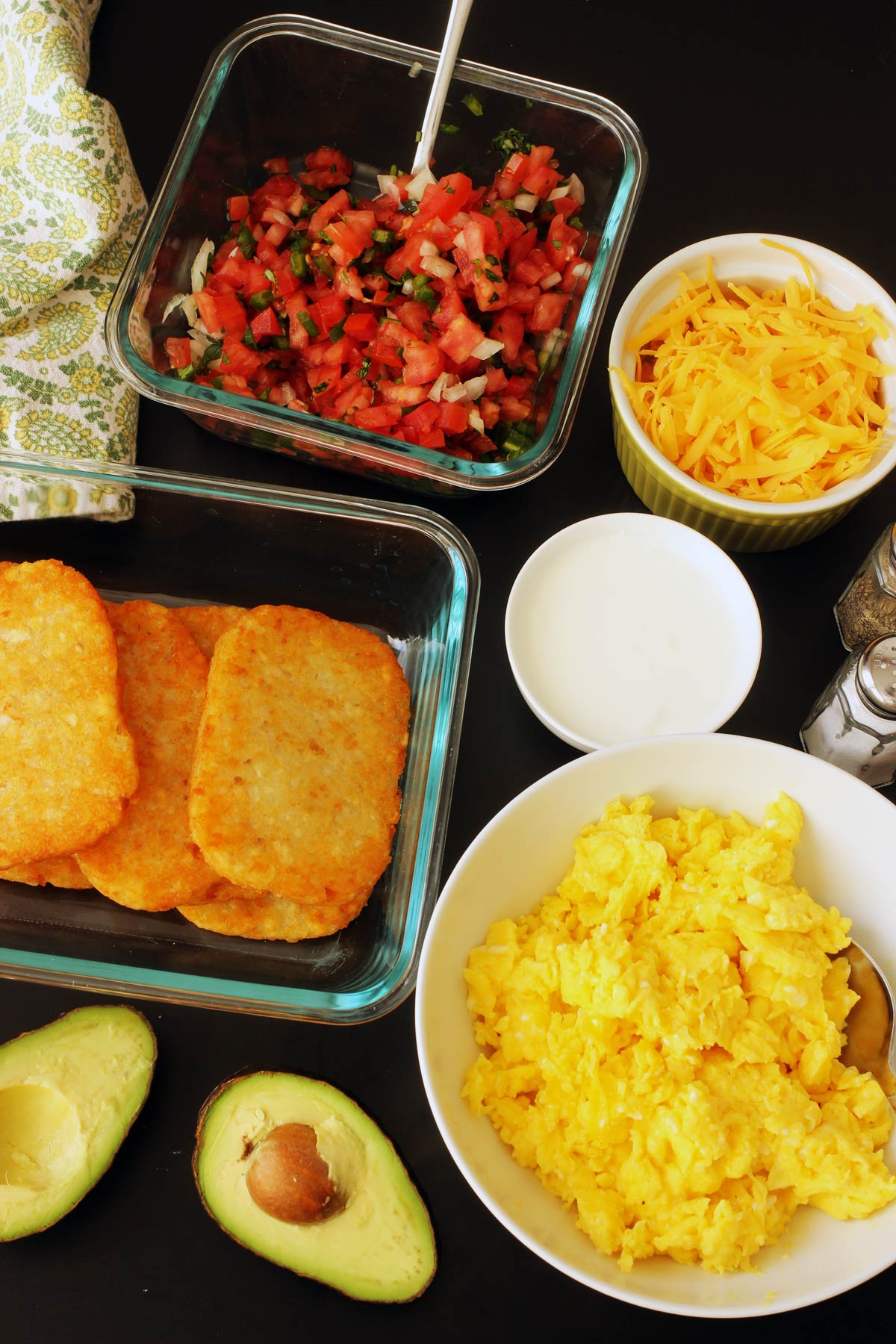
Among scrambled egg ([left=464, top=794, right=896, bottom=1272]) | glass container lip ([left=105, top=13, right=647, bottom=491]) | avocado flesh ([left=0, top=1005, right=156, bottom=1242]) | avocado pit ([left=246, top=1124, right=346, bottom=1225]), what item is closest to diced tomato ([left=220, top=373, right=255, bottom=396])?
glass container lip ([left=105, top=13, right=647, bottom=491])

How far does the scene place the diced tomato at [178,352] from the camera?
223cm

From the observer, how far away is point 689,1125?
1.65 meters

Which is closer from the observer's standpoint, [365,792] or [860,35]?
[365,792]

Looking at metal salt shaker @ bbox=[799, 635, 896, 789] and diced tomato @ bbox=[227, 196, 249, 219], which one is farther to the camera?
diced tomato @ bbox=[227, 196, 249, 219]

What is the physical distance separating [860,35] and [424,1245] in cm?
302

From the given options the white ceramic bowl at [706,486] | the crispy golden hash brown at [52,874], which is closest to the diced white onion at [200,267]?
the white ceramic bowl at [706,486]

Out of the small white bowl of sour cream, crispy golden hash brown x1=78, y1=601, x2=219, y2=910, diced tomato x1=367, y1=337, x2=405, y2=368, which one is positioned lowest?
crispy golden hash brown x1=78, y1=601, x2=219, y2=910

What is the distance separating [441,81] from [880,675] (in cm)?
147

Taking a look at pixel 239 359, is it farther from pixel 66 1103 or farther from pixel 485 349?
pixel 66 1103

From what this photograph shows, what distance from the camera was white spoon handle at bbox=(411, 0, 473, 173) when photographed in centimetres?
209

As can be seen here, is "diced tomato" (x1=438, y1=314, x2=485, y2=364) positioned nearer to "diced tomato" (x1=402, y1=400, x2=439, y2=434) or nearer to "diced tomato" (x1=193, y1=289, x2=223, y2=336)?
"diced tomato" (x1=402, y1=400, x2=439, y2=434)

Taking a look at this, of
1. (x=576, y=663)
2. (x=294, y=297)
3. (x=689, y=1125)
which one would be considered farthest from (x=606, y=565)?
(x=689, y=1125)

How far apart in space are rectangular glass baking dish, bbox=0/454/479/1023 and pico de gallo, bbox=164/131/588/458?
23 cm

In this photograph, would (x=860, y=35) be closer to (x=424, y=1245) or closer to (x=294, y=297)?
(x=294, y=297)
